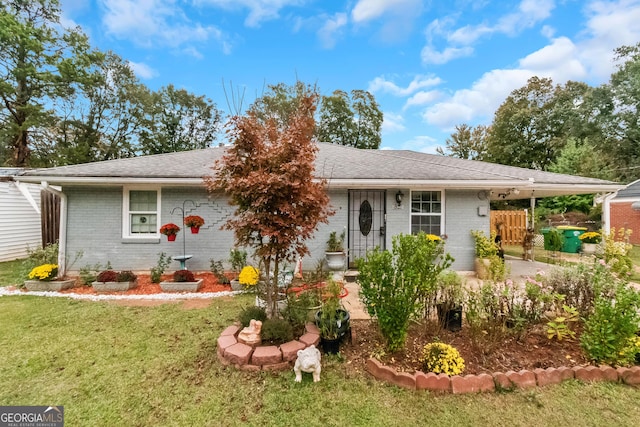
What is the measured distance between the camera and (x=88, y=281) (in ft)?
20.7

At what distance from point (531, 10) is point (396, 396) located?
1073 cm

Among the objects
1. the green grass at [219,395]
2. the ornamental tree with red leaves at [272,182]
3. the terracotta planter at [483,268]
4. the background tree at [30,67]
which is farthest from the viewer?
the background tree at [30,67]

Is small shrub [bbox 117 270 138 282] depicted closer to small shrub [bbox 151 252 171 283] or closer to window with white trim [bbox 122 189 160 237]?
small shrub [bbox 151 252 171 283]

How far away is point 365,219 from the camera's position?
7340mm

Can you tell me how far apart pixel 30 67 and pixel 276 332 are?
78.9 ft

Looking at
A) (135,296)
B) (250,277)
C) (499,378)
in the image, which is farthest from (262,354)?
(135,296)

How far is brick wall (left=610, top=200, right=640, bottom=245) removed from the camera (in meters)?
13.9

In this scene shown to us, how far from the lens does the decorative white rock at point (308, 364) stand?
110 inches

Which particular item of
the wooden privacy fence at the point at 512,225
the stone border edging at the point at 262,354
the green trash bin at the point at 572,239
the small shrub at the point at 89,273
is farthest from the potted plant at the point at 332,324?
the wooden privacy fence at the point at 512,225

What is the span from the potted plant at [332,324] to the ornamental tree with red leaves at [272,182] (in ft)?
2.48

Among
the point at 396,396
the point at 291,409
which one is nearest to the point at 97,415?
the point at 291,409

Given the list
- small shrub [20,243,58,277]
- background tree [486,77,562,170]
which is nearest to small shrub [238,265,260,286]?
small shrub [20,243,58,277]

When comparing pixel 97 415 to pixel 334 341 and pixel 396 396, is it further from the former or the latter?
pixel 396 396

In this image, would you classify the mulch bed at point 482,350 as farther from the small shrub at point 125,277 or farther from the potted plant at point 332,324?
the small shrub at point 125,277
